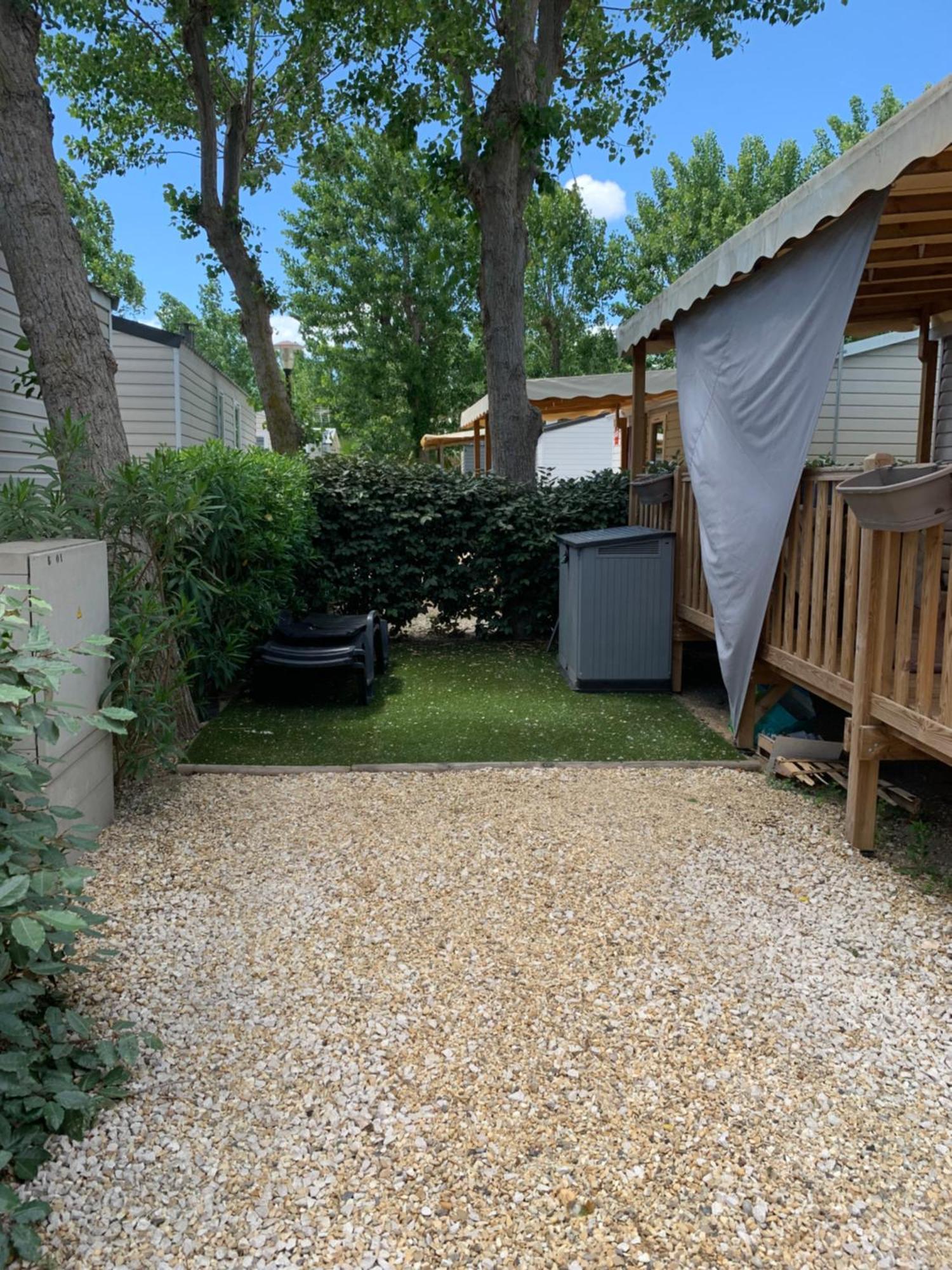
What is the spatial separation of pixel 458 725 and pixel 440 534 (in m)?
2.77

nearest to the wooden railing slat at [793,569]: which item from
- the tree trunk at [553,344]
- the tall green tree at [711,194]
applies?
the tall green tree at [711,194]

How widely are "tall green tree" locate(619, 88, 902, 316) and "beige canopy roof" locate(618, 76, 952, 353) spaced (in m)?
19.7

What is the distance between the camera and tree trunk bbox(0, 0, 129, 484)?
4926 mm

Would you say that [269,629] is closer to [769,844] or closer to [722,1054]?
[769,844]

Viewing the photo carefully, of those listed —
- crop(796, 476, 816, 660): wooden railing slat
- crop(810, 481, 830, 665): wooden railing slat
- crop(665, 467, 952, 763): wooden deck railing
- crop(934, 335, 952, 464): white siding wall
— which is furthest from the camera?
crop(934, 335, 952, 464): white siding wall

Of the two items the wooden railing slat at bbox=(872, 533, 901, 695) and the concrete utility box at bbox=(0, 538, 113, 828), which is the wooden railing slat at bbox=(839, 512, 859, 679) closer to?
the wooden railing slat at bbox=(872, 533, 901, 695)

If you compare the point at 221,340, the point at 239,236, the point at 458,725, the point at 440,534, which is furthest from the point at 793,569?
the point at 221,340

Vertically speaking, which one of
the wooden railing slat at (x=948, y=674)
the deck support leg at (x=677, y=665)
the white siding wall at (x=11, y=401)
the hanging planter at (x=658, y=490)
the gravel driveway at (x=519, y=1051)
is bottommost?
the gravel driveway at (x=519, y=1051)

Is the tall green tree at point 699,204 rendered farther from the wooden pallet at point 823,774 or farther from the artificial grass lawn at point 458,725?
the wooden pallet at point 823,774

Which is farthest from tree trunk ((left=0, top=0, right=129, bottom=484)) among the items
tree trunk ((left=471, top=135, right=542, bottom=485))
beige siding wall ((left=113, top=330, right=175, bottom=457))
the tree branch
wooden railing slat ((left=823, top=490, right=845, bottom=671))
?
beige siding wall ((left=113, top=330, right=175, bottom=457))

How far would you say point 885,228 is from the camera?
14.8ft

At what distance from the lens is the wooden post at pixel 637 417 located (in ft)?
→ 23.5

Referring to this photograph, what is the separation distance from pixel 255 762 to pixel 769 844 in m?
2.67

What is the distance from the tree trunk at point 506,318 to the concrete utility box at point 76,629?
19.1 feet
